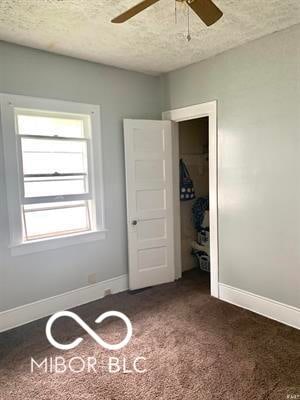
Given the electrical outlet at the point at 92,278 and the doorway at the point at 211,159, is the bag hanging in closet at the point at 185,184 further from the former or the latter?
the electrical outlet at the point at 92,278

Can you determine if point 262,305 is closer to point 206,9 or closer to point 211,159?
point 211,159

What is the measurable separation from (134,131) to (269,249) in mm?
1970

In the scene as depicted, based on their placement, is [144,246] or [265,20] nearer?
[265,20]

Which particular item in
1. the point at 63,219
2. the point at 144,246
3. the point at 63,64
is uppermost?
the point at 63,64

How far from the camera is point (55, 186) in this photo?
3070mm

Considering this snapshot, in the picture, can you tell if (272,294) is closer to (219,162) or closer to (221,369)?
(221,369)

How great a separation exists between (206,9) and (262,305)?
260 centimetres

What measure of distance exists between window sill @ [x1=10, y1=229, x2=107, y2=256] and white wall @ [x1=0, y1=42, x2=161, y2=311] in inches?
2.1

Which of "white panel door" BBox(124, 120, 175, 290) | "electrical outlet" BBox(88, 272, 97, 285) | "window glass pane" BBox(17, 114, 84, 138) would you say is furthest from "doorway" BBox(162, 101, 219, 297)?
"electrical outlet" BBox(88, 272, 97, 285)

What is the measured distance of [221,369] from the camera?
2137 mm

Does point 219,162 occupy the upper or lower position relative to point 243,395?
upper

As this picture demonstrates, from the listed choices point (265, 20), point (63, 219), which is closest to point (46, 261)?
point (63, 219)

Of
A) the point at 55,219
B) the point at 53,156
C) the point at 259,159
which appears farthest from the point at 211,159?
the point at 55,219

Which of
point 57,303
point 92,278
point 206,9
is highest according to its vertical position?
point 206,9
